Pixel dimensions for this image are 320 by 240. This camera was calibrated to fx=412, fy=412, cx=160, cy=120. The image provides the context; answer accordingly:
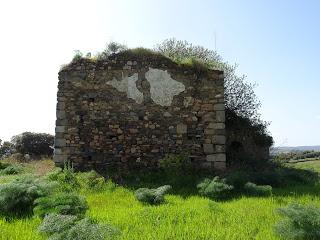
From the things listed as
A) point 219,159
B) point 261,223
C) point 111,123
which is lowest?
point 261,223

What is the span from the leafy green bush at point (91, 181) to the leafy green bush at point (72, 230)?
4340mm

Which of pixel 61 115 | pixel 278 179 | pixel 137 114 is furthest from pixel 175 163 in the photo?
pixel 61 115

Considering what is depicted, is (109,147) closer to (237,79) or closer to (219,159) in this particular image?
(219,159)

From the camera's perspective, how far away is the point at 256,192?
9008mm

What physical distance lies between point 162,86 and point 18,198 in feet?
20.6

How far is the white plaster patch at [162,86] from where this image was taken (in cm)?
1229

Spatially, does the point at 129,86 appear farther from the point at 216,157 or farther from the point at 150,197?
the point at 150,197

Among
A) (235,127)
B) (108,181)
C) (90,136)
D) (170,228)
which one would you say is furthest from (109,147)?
(170,228)

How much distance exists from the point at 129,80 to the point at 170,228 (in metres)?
7.22

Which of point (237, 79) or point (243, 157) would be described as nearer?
point (243, 157)

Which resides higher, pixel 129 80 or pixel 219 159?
pixel 129 80

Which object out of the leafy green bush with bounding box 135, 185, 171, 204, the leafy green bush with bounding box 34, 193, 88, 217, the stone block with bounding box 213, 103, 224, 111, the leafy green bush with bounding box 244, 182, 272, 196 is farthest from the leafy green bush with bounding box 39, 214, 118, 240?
the stone block with bounding box 213, 103, 224, 111

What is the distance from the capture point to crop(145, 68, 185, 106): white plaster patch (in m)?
12.3

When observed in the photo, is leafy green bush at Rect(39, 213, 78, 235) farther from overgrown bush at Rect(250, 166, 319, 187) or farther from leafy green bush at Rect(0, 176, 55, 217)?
overgrown bush at Rect(250, 166, 319, 187)
